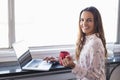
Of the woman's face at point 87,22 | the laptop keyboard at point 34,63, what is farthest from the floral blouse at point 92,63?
the laptop keyboard at point 34,63

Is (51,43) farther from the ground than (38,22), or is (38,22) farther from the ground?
(38,22)

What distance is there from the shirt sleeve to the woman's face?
0.51 feet

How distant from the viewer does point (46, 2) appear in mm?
2352

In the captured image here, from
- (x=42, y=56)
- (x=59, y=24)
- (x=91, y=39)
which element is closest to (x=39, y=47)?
(x=42, y=56)

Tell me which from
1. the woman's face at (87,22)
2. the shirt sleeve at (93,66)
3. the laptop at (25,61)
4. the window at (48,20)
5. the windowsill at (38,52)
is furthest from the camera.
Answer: the window at (48,20)

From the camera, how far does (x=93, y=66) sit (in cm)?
157

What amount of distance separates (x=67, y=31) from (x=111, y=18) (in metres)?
0.55

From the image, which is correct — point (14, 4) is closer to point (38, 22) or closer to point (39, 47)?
point (38, 22)

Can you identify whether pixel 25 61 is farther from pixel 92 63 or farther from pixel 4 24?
pixel 92 63

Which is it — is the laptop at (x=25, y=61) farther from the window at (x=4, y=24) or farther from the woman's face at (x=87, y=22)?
the woman's face at (x=87, y=22)

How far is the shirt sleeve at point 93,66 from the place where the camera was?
61.7 inches

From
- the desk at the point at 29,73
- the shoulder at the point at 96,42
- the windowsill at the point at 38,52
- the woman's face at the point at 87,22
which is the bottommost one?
the desk at the point at 29,73

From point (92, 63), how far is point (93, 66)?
0.8 inches

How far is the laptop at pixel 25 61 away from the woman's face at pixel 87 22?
437 mm
